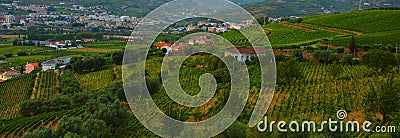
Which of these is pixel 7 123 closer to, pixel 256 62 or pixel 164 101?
pixel 164 101

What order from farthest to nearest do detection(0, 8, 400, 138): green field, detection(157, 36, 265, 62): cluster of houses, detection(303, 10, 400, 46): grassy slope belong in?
detection(303, 10, 400, 46): grassy slope
detection(157, 36, 265, 62): cluster of houses
detection(0, 8, 400, 138): green field

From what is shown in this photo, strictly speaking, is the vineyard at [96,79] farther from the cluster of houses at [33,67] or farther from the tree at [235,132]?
the tree at [235,132]

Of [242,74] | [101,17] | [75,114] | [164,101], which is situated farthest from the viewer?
[101,17]

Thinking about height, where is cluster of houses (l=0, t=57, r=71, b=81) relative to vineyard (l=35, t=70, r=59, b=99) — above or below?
below

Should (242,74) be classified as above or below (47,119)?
above

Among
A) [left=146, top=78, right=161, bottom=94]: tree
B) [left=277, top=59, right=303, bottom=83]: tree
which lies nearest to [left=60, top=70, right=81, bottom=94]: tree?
[left=146, top=78, right=161, bottom=94]: tree

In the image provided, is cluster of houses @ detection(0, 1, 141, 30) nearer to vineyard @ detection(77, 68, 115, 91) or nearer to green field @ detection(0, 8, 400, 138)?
vineyard @ detection(77, 68, 115, 91)

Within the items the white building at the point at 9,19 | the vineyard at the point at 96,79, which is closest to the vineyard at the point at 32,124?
the vineyard at the point at 96,79

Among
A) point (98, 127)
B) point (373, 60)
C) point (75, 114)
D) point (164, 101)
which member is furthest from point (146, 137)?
point (373, 60)
